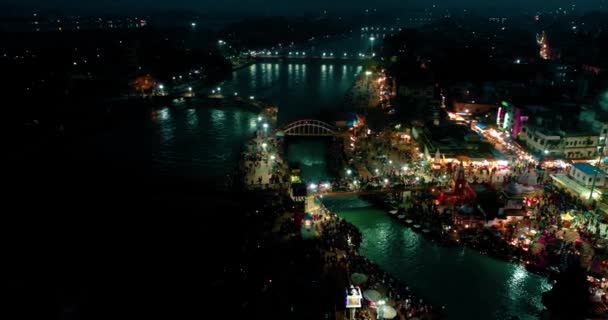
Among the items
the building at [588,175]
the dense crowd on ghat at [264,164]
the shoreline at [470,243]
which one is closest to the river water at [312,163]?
the shoreline at [470,243]

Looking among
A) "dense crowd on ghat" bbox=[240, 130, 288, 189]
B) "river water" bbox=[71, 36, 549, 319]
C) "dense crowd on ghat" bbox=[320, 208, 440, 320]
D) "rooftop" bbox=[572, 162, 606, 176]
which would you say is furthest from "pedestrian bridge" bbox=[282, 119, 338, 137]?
"rooftop" bbox=[572, 162, 606, 176]

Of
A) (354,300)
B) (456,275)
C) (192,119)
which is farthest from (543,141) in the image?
(192,119)

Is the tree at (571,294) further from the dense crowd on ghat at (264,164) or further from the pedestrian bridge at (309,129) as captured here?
the pedestrian bridge at (309,129)

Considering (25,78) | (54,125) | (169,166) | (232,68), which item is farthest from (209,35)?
(169,166)

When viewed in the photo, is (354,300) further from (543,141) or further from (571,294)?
(543,141)

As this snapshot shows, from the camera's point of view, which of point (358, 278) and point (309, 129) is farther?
point (309, 129)

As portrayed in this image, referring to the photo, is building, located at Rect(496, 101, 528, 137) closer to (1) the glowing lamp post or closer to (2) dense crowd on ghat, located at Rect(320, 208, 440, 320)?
(2) dense crowd on ghat, located at Rect(320, 208, 440, 320)
